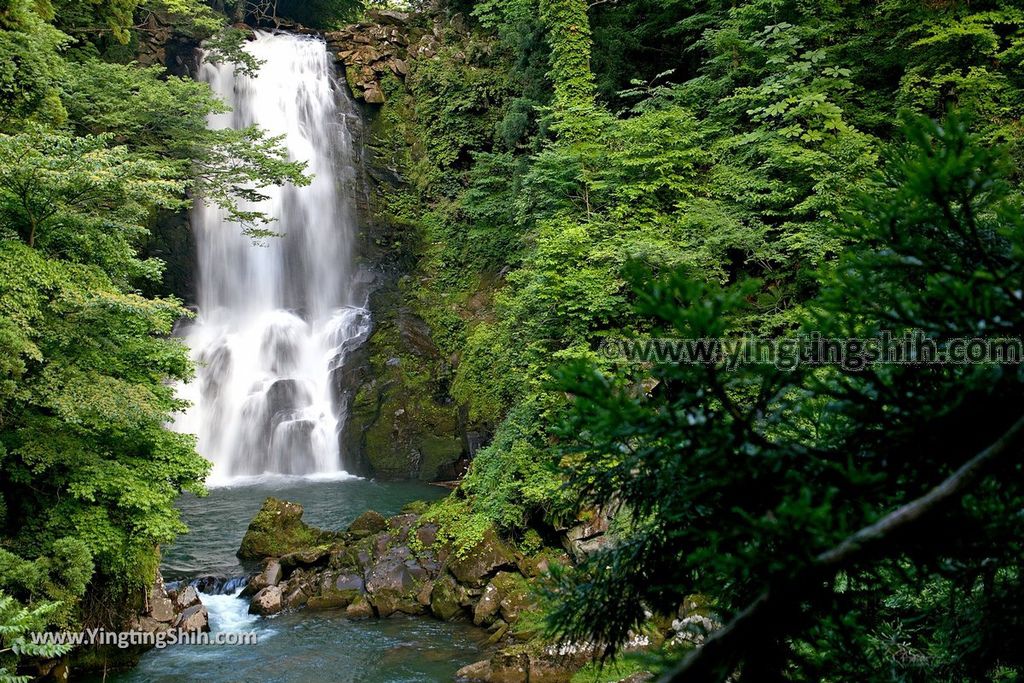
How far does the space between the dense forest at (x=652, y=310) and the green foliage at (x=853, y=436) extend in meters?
0.01

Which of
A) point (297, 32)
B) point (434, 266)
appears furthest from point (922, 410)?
point (297, 32)

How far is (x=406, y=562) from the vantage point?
1061 centimetres

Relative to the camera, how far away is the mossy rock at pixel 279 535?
38.6 ft

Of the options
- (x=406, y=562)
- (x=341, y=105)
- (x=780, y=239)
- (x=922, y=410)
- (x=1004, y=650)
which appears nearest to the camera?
(x=922, y=410)

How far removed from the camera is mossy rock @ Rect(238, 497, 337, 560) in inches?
464

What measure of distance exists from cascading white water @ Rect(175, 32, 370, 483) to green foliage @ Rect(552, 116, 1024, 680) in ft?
56.1

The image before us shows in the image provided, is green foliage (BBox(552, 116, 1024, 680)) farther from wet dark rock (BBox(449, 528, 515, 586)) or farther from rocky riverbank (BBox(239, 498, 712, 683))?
wet dark rock (BBox(449, 528, 515, 586))

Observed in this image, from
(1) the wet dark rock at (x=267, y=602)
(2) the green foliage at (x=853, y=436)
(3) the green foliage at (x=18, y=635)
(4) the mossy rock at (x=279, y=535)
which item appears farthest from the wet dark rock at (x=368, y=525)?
(2) the green foliage at (x=853, y=436)

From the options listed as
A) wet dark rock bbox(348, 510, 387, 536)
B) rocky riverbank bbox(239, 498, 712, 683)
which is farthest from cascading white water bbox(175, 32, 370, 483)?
rocky riverbank bbox(239, 498, 712, 683)

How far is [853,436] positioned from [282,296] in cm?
2212

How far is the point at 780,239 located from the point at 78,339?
9.85 metres

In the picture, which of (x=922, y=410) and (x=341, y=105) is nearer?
(x=922, y=410)

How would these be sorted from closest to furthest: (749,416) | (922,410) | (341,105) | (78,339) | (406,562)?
(922,410) < (749,416) < (78,339) < (406,562) < (341,105)

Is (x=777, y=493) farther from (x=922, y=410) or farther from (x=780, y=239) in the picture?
(x=780, y=239)
